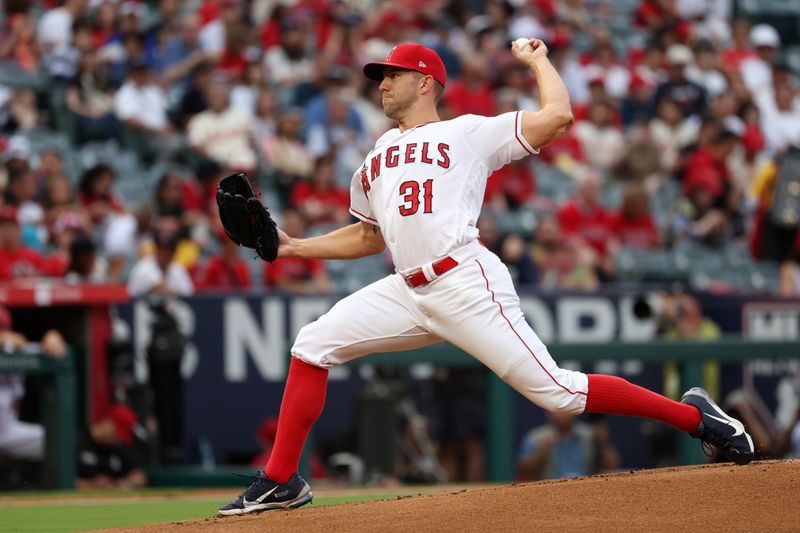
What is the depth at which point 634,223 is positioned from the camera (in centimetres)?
1252

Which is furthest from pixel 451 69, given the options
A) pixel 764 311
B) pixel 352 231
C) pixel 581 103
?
pixel 352 231

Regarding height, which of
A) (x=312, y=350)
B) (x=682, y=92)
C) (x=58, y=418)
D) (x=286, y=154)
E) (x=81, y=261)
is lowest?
(x=58, y=418)

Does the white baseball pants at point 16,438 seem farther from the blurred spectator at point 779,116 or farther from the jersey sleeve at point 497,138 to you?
the blurred spectator at point 779,116

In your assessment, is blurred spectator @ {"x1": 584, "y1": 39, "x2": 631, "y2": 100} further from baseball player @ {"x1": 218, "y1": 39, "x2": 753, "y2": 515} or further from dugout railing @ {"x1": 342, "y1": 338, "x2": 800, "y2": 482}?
baseball player @ {"x1": 218, "y1": 39, "x2": 753, "y2": 515}

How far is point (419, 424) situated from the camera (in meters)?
9.41

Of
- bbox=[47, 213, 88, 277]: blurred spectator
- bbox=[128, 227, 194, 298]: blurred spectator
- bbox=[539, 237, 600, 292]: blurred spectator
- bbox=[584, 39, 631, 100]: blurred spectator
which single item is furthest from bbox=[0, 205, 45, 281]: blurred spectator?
bbox=[584, 39, 631, 100]: blurred spectator

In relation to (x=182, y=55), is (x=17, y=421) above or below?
below

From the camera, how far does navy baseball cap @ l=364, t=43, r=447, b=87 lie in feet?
17.4

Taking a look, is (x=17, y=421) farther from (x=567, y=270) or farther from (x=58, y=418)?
(x=567, y=270)

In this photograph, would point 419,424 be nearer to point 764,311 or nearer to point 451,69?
point 764,311

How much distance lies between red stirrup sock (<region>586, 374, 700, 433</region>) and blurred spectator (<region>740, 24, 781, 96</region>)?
1098 cm

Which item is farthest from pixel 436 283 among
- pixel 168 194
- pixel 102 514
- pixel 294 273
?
pixel 168 194

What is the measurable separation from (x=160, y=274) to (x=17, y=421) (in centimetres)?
157

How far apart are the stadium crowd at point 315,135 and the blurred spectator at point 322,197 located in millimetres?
21
